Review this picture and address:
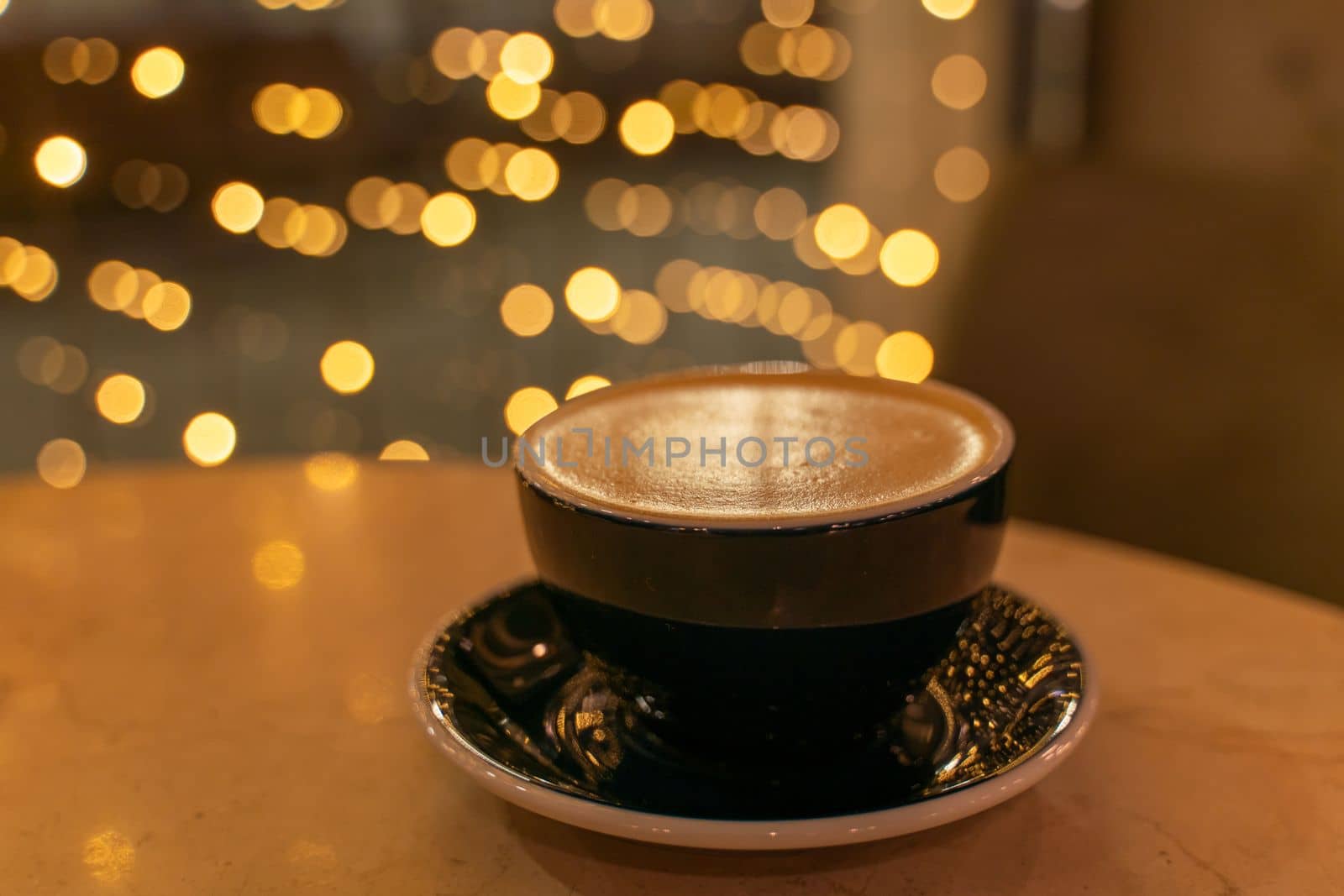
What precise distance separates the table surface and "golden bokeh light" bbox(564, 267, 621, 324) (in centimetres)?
201

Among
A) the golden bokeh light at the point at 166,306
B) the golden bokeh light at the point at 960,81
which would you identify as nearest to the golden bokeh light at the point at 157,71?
the golden bokeh light at the point at 166,306

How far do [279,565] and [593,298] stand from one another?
2095 millimetres

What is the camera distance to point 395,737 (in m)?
0.42

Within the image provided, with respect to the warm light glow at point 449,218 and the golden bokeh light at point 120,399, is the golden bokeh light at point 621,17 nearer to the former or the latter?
the warm light glow at point 449,218

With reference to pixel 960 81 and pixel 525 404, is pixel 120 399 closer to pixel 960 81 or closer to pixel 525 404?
pixel 525 404

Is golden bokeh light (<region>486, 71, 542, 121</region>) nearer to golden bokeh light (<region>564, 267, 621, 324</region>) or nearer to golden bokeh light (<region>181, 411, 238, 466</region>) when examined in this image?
golden bokeh light (<region>564, 267, 621, 324</region>)

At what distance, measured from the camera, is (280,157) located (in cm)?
273

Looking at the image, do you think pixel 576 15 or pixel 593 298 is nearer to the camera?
pixel 593 298

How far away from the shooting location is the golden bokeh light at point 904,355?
64.5 inches

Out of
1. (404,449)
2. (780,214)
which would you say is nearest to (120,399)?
(404,449)

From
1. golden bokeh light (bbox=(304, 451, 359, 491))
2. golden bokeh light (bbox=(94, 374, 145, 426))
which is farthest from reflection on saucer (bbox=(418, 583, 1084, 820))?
golden bokeh light (bbox=(94, 374, 145, 426))

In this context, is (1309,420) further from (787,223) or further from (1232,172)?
(787,223)

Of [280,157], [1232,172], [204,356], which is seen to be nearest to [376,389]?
[204,356]

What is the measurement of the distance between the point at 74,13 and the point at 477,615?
8.70ft
